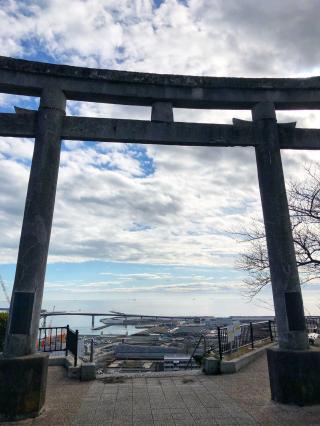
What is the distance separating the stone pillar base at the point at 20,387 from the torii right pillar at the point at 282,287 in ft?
16.2

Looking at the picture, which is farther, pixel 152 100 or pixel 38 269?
pixel 152 100

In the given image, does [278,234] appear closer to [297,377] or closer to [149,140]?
[297,377]

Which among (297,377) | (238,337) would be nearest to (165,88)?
(297,377)

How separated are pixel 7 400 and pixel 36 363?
2.50 feet

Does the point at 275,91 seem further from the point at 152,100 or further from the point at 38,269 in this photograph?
the point at 38,269

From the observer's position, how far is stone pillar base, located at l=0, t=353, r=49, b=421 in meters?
5.63

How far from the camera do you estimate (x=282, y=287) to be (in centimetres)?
688

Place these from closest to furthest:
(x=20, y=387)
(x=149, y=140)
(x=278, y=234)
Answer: (x=20, y=387) < (x=278, y=234) < (x=149, y=140)

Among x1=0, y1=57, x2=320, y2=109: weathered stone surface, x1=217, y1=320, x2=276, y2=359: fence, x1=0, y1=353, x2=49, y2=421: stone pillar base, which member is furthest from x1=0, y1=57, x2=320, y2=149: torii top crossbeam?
x1=217, y1=320, x2=276, y2=359: fence

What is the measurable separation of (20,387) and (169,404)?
3027 mm

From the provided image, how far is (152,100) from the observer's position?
8.20 meters

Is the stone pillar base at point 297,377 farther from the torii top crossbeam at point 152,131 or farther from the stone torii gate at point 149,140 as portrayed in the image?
the torii top crossbeam at point 152,131

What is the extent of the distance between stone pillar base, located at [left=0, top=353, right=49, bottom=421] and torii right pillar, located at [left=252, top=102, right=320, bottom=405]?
4.94m

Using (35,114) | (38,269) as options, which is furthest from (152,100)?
(38,269)
